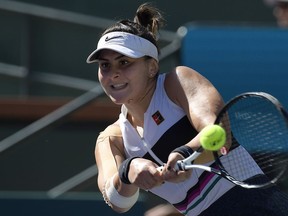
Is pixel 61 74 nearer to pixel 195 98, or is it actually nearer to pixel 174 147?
pixel 174 147

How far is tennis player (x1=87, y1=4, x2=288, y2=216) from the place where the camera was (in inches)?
166

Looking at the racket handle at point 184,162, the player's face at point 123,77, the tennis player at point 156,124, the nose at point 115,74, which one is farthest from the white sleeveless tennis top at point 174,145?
the racket handle at point 184,162

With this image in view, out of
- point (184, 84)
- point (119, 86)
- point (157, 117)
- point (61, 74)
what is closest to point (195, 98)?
point (184, 84)

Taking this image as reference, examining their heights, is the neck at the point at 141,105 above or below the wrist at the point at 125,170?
above

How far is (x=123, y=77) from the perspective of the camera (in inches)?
168

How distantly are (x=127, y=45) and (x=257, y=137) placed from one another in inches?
26.8

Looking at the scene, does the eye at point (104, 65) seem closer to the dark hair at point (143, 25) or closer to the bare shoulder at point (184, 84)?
the dark hair at point (143, 25)

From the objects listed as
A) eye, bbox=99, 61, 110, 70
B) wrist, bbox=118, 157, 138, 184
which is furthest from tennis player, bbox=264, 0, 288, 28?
wrist, bbox=118, 157, 138, 184

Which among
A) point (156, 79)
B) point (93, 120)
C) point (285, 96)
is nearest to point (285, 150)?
point (156, 79)

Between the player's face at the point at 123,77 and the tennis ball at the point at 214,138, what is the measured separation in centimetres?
52

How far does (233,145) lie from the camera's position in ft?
14.1

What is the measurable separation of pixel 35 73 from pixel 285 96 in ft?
8.44

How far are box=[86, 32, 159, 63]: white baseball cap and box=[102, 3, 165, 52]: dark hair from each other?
4 cm

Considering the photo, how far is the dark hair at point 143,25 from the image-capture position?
441cm
